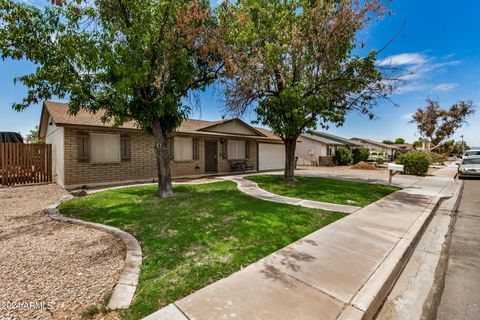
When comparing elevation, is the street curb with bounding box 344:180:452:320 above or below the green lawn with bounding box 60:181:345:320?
below

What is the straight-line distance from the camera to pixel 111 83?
21.8 feet

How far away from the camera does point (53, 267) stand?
3.23 metres

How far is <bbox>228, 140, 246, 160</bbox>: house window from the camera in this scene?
16.9m

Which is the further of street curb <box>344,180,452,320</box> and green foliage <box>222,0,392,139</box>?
green foliage <box>222,0,392,139</box>

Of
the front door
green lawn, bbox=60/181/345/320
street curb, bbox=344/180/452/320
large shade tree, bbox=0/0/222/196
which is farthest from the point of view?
the front door

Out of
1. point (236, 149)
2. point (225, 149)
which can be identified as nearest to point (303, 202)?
point (225, 149)

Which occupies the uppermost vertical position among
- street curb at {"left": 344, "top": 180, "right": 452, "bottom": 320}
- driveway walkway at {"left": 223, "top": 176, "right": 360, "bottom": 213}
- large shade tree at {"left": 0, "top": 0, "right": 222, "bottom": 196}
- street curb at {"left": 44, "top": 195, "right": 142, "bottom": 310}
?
large shade tree at {"left": 0, "top": 0, "right": 222, "bottom": 196}

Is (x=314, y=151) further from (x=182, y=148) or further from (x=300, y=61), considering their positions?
(x=300, y=61)

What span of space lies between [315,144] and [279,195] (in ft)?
69.9

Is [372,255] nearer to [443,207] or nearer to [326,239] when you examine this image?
[326,239]

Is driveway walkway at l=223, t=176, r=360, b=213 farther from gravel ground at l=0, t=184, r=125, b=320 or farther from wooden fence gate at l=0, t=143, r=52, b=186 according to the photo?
wooden fence gate at l=0, t=143, r=52, b=186

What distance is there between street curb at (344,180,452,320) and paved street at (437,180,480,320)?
0.53 m

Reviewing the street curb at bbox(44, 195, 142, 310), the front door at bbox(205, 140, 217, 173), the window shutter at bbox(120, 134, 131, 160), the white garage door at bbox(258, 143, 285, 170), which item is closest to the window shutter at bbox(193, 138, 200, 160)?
the front door at bbox(205, 140, 217, 173)

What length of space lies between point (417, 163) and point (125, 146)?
19.9m
